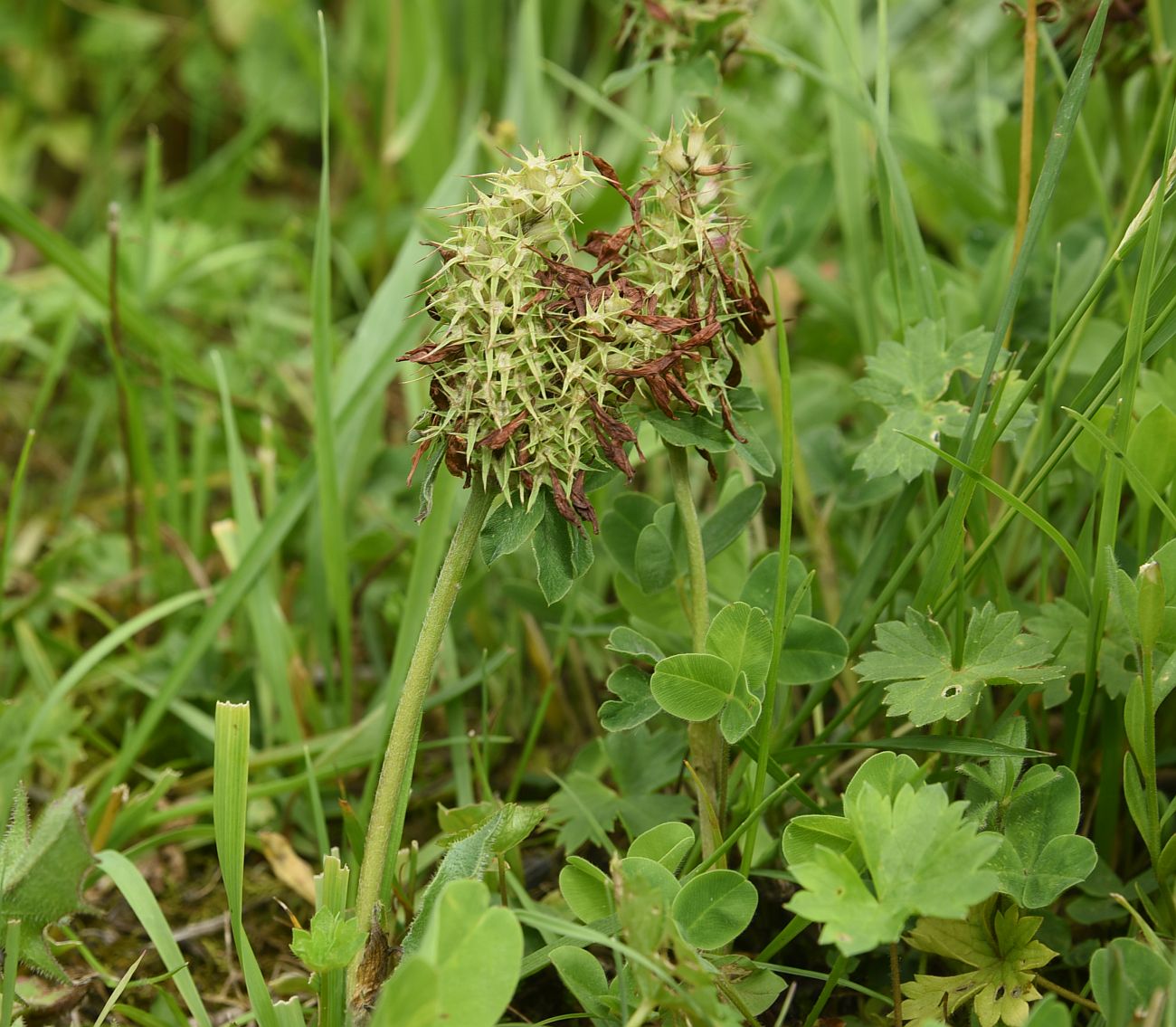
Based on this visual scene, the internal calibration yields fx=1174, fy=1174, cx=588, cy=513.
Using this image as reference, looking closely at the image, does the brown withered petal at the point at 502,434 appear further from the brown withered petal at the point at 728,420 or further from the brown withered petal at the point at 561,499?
the brown withered petal at the point at 728,420

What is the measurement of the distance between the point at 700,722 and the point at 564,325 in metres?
0.49

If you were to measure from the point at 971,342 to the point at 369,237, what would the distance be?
7.02ft

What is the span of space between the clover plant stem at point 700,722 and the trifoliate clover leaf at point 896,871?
236mm

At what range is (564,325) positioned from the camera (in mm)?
1169

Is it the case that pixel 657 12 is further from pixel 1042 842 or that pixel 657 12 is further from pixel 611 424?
pixel 1042 842

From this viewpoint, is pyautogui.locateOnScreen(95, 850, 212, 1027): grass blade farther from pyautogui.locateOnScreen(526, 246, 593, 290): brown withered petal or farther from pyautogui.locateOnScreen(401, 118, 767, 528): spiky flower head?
pyautogui.locateOnScreen(526, 246, 593, 290): brown withered petal

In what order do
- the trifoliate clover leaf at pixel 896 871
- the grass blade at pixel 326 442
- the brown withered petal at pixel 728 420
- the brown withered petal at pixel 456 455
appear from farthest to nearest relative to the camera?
the grass blade at pixel 326 442
the brown withered petal at pixel 728 420
the brown withered petal at pixel 456 455
the trifoliate clover leaf at pixel 896 871

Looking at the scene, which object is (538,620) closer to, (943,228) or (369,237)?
(943,228)

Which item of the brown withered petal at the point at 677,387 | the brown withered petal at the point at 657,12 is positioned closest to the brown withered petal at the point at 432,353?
the brown withered petal at the point at 677,387

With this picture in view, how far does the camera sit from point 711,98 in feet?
6.51

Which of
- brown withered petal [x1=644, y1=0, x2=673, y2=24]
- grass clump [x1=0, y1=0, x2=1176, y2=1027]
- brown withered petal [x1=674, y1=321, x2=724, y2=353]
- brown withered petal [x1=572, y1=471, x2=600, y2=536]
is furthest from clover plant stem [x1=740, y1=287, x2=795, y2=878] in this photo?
brown withered petal [x1=644, y1=0, x2=673, y2=24]

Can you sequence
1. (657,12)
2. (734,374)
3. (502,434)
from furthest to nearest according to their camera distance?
(657,12)
(734,374)
(502,434)

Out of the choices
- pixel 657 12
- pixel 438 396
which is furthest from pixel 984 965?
pixel 657 12

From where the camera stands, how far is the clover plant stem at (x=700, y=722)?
51.9 inches
